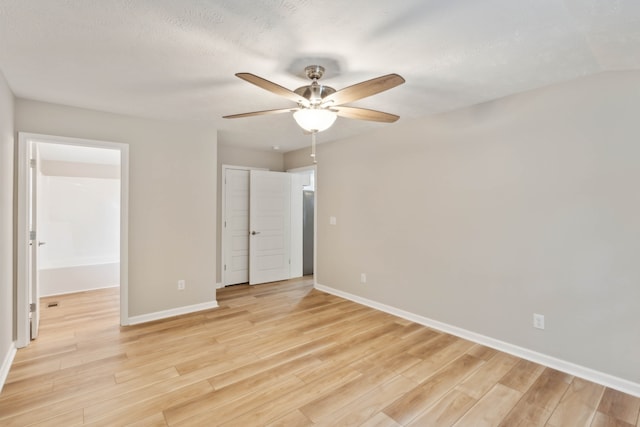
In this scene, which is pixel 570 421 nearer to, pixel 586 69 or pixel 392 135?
pixel 586 69

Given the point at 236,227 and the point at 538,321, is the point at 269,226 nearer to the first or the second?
the point at 236,227

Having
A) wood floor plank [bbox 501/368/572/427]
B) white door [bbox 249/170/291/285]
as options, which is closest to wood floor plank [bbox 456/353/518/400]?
wood floor plank [bbox 501/368/572/427]

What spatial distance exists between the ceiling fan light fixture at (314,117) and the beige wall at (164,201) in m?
2.17

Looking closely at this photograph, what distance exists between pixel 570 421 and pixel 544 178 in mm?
1780

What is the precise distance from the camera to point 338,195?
4.56m

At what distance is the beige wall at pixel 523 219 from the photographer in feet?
7.29

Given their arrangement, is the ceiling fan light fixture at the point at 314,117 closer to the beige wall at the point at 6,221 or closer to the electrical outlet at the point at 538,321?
the beige wall at the point at 6,221

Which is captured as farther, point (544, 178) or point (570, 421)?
point (544, 178)

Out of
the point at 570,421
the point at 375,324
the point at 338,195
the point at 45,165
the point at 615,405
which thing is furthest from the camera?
the point at 45,165

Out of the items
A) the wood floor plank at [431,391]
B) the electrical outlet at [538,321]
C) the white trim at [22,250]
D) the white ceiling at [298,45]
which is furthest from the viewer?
the white trim at [22,250]

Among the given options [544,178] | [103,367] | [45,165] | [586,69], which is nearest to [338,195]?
[544,178]

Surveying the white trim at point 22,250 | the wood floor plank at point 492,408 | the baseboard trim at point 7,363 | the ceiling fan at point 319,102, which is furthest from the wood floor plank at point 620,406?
the white trim at point 22,250

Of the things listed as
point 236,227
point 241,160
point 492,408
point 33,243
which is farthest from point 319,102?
point 236,227

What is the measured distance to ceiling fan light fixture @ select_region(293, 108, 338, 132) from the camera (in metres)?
2.09
